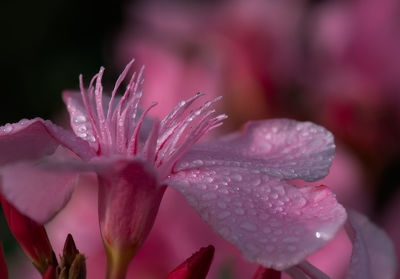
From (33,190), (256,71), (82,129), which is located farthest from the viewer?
(256,71)

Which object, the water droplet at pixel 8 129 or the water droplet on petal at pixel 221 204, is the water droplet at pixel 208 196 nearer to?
the water droplet on petal at pixel 221 204

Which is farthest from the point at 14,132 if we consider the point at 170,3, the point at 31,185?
the point at 170,3

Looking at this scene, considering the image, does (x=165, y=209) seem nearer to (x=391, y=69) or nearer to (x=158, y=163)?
(x=158, y=163)

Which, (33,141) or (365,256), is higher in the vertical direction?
(33,141)

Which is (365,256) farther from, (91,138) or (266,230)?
(91,138)

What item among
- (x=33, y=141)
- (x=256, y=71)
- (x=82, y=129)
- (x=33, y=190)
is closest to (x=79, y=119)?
(x=82, y=129)

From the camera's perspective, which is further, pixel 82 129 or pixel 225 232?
pixel 82 129

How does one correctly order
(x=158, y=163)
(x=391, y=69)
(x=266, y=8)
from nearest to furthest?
1. (x=158, y=163)
2. (x=391, y=69)
3. (x=266, y=8)

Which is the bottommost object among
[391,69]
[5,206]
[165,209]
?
[165,209]
